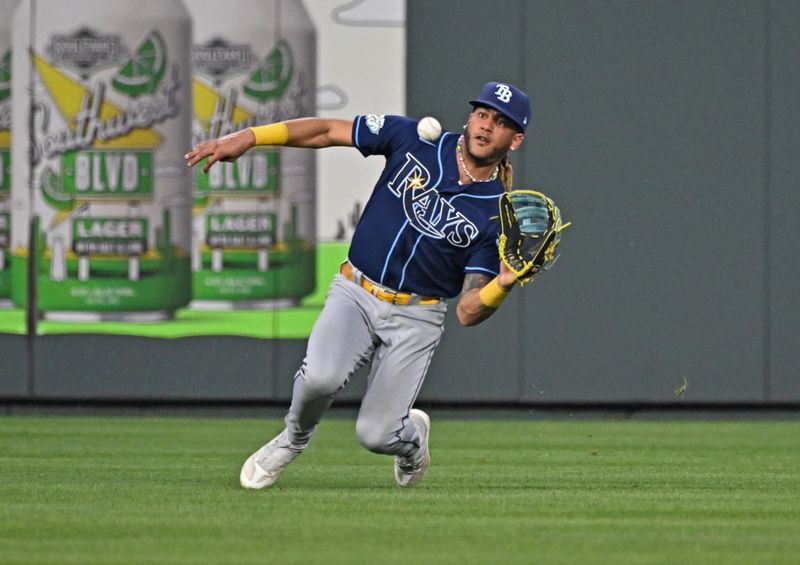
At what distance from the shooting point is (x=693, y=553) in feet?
20.2

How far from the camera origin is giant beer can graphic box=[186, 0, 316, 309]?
Answer: 14.3 meters

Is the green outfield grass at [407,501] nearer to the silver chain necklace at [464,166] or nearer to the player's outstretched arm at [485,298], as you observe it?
the player's outstretched arm at [485,298]

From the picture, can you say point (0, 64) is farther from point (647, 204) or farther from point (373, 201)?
point (373, 201)

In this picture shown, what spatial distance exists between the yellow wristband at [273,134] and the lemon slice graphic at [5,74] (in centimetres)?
702

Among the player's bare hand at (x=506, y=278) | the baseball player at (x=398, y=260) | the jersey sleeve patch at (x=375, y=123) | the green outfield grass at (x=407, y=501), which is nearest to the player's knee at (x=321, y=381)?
the baseball player at (x=398, y=260)

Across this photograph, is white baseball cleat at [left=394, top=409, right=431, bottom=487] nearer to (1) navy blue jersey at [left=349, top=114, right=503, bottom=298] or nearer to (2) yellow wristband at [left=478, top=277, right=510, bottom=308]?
(1) navy blue jersey at [left=349, top=114, right=503, bottom=298]

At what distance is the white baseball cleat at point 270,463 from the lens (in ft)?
26.6

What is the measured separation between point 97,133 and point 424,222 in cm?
693

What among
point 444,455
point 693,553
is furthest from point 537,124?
point 693,553

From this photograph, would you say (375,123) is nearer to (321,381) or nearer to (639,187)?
(321,381)

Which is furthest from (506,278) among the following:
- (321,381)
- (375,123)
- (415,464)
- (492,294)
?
(415,464)

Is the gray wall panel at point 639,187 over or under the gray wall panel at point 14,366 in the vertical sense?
over

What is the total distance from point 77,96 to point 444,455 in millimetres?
5403

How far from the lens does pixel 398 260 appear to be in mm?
8062
